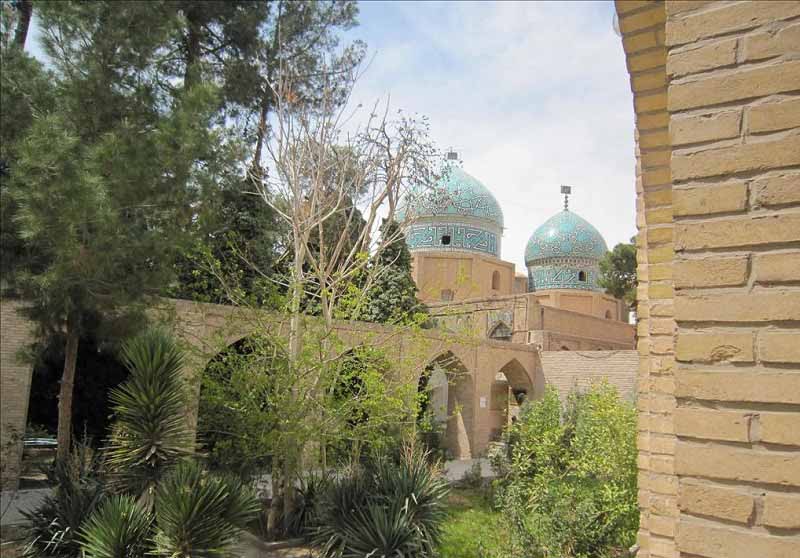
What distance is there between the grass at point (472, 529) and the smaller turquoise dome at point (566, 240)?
19.7 meters

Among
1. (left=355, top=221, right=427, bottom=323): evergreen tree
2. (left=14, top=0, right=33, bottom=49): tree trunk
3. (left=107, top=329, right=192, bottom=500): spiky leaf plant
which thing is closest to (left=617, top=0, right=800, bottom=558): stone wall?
(left=107, top=329, right=192, bottom=500): spiky leaf plant

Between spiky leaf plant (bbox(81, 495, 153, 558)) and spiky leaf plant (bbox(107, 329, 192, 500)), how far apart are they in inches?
22.4

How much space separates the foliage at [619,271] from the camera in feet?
87.8

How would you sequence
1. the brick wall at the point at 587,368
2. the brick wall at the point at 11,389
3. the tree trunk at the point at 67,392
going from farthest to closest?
the brick wall at the point at 587,368, the brick wall at the point at 11,389, the tree trunk at the point at 67,392

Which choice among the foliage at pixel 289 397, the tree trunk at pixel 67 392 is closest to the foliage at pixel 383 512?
the foliage at pixel 289 397

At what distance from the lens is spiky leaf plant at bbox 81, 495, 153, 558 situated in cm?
507

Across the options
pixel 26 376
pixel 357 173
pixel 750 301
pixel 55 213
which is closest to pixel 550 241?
pixel 357 173

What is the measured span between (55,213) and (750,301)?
617 cm

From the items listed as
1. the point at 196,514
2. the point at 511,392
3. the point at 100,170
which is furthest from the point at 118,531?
the point at 511,392

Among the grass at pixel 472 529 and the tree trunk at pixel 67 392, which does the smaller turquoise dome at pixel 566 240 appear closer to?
the grass at pixel 472 529

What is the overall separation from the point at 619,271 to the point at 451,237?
728 cm

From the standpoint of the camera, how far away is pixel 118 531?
5.11 meters

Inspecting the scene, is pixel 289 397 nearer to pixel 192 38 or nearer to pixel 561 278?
pixel 192 38

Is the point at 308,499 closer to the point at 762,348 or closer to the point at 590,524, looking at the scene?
the point at 590,524
